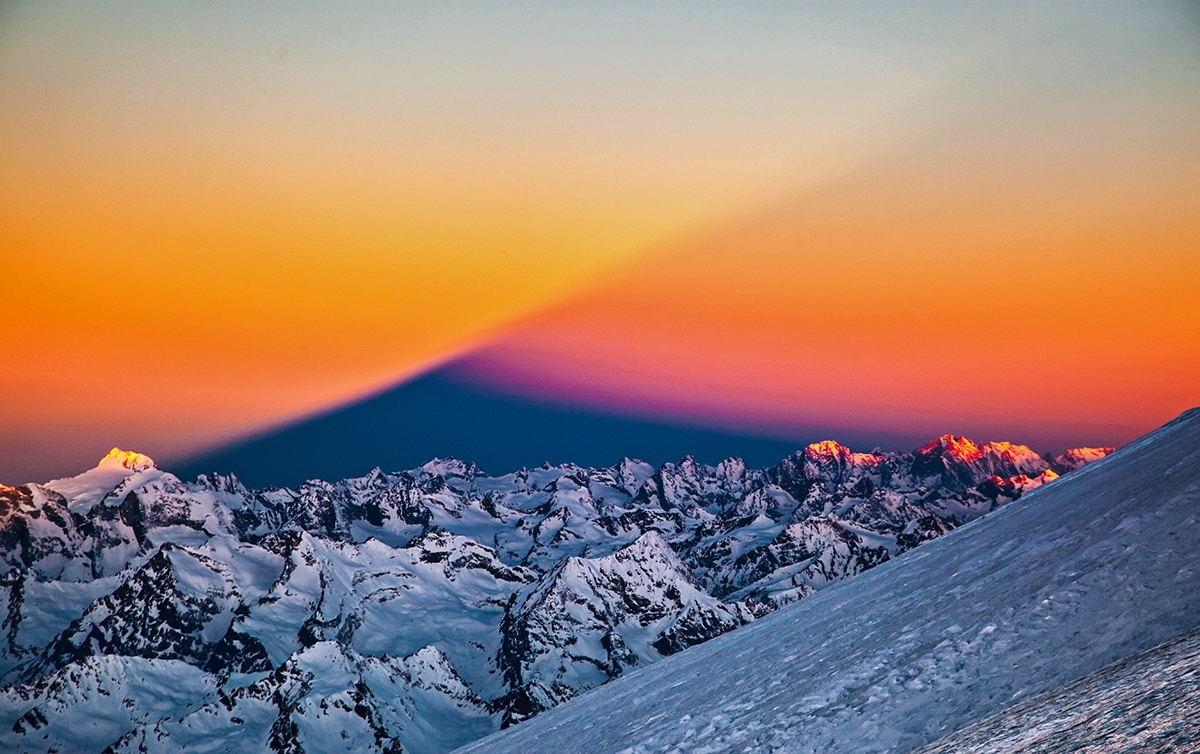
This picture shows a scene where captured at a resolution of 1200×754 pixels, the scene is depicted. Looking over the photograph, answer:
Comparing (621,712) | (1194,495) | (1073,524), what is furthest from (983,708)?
(621,712)

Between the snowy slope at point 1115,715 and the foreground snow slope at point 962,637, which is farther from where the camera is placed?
the foreground snow slope at point 962,637

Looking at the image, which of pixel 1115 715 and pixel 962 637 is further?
pixel 962 637

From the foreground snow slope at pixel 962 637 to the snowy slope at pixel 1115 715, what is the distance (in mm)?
1171

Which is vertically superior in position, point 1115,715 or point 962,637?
point 1115,715

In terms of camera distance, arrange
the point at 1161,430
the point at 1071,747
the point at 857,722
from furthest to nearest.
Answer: the point at 1161,430
the point at 857,722
the point at 1071,747

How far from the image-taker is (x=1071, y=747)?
6.93 m

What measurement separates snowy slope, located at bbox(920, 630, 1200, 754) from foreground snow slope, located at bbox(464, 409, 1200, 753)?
3.84 feet

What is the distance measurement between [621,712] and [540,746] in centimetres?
253

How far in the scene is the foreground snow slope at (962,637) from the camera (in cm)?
1124

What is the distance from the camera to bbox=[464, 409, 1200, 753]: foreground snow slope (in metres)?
11.2

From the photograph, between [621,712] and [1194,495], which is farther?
[621,712]

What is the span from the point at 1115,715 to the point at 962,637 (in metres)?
6.24

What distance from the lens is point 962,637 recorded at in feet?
43.8

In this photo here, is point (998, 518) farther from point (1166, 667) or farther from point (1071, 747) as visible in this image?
point (1071, 747)
